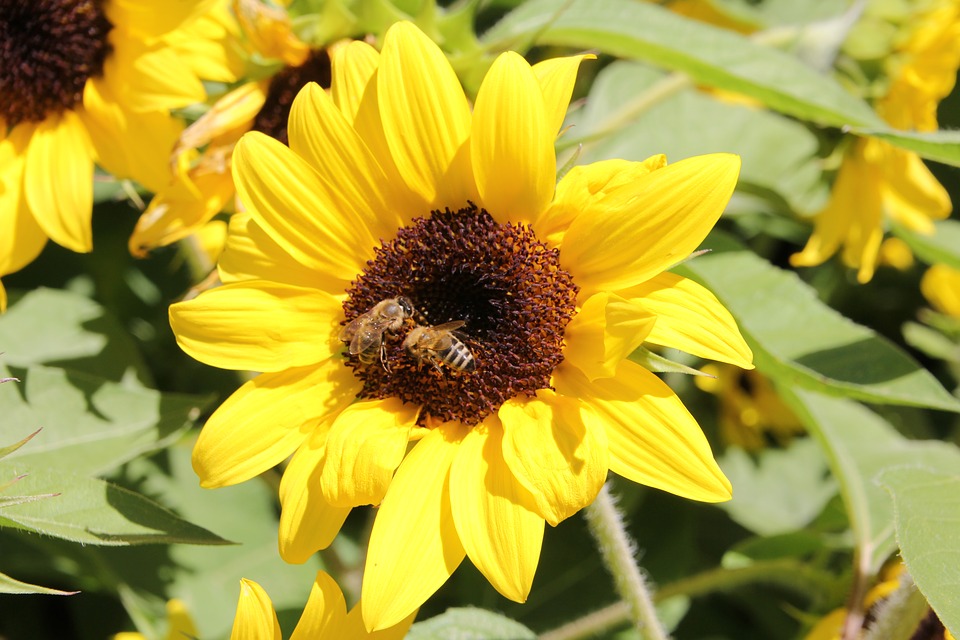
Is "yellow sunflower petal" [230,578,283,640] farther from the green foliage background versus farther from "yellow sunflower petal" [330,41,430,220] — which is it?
"yellow sunflower petal" [330,41,430,220]

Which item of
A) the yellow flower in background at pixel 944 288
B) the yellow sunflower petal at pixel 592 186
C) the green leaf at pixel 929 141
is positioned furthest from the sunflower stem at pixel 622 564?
the yellow flower in background at pixel 944 288

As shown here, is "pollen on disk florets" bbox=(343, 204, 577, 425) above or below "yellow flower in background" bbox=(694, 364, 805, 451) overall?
above

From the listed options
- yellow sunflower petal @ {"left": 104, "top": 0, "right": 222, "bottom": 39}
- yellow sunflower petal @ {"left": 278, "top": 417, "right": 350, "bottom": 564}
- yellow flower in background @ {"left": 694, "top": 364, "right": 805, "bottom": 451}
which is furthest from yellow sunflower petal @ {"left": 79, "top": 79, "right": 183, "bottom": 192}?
yellow flower in background @ {"left": 694, "top": 364, "right": 805, "bottom": 451}

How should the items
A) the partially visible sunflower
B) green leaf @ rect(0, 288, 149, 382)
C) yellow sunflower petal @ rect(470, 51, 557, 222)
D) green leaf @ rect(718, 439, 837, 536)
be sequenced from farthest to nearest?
1. green leaf @ rect(718, 439, 837, 536)
2. the partially visible sunflower
3. green leaf @ rect(0, 288, 149, 382)
4. yellow sunflower petal @ rect(470, 51, 557, 222)

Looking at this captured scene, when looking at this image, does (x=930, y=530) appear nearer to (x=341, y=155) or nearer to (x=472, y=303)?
(x=472, y=303)

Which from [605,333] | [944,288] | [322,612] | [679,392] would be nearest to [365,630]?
[322,612]

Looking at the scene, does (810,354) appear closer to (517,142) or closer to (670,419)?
(670,419)

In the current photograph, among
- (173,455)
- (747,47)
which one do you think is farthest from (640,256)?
(173,455)

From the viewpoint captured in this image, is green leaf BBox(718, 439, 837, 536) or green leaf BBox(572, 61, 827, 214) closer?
green leaf BBox(572, 61, 827, 214)
